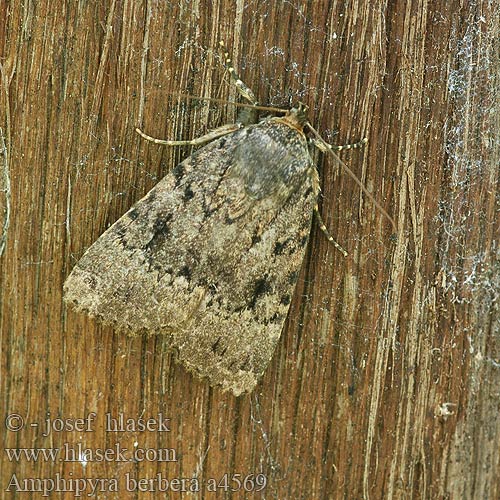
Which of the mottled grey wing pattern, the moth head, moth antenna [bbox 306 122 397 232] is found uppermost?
the moth head

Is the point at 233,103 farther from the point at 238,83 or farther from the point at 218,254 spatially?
the point at 218,254

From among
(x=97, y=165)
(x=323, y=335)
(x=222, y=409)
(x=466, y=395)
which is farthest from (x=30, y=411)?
(x=466, y=395)

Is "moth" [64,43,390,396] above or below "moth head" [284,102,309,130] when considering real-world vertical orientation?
below

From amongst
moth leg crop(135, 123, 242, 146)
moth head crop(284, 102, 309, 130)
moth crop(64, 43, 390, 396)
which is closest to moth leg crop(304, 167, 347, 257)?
moth crop(64, 43, 390, 396)

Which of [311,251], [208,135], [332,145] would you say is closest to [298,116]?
[332,145]

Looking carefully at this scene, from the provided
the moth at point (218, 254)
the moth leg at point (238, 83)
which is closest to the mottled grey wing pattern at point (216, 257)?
the moth at point (218, 254)

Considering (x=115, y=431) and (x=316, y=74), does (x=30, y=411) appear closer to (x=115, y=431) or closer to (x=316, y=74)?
(x=115, y=431)

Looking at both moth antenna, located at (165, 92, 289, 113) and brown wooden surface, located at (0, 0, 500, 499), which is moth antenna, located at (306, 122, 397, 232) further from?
moth antenna, located at (165, 92, 289, 113)

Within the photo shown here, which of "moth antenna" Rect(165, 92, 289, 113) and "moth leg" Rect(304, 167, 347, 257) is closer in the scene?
"moth antenna" Rect(165, 92, 289, 113)
